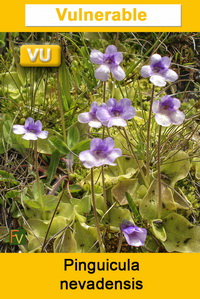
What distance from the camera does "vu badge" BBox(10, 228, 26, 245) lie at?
1.44 meters

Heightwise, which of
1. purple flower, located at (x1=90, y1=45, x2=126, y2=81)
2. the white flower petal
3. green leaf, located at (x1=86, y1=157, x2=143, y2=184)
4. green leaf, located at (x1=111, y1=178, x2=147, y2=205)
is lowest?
green leaf, located at (x1=111, y1=178, x2=147, y2=205)

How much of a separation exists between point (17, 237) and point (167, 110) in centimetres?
66

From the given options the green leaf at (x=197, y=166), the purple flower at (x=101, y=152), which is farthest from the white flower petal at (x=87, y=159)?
the green leaf at (x=197, y=166)

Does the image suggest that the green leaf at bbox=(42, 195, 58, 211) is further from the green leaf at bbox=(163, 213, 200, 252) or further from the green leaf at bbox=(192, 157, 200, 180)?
the green leaf at bbox=(192, 157, 200, 180)

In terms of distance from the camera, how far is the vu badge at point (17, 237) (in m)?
1.44

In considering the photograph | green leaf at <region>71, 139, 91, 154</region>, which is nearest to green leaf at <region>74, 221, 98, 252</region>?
the photograph

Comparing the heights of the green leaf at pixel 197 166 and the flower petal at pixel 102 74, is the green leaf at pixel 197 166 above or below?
below

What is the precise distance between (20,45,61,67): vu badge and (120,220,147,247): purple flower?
66 cm

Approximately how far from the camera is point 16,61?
169cm

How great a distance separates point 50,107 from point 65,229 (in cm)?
55

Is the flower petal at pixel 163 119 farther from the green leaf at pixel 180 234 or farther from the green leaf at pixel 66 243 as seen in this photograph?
the green leaf at pixel 66 243

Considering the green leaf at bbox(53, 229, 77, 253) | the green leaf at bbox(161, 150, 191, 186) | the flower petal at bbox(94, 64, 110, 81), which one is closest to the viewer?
the flower petal at bbox(94, 64, 110, 81)

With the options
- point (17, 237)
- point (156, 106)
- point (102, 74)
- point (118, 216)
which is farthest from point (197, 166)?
point (17, 237)
